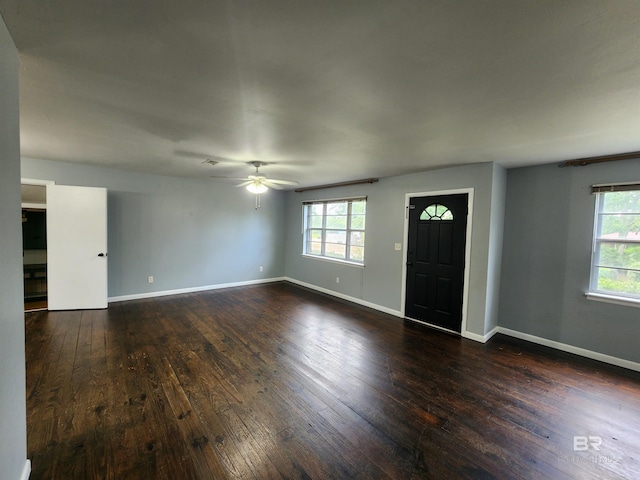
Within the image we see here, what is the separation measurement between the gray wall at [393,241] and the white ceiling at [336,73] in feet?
2.62

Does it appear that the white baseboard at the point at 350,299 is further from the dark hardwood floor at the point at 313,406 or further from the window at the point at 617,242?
the window at the point at 617,242

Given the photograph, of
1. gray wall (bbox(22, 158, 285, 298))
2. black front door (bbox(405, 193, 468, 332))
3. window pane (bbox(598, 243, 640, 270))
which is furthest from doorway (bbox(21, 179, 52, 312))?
window pane (bbox(598, 243, 640, 270))

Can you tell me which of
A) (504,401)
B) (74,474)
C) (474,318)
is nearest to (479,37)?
(504,401)

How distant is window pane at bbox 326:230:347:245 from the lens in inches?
223

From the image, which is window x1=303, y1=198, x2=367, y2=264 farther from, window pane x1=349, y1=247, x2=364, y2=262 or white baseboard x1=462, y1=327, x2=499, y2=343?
white baseboard x1=462, y1=327, x2=499, y2=343

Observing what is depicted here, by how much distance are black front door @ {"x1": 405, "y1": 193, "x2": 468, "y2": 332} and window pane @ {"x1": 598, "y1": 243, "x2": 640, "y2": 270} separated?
4.68 ft

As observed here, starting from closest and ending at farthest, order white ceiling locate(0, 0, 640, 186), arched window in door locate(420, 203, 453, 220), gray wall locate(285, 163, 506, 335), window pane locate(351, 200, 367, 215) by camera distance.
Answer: white ceiling locate(0, 0, 640, 186) → gray wall locate(285, 163, 506, 335) → arched window in door locate(420, 203, 453, 220) → window pane locate(351, 200, 367, 215)

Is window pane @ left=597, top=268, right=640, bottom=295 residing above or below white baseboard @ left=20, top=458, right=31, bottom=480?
above

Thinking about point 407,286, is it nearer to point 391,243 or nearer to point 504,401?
point 391,243

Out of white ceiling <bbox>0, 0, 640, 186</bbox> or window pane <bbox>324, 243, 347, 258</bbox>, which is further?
window pane <bbox>324, 243, 347, 258</bbox>

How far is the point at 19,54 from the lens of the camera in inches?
57.5

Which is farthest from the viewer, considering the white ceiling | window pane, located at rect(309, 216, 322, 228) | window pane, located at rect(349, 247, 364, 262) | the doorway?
window pane, located at rect(309, 216, 322, 228)

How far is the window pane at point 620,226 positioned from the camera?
2936 mm

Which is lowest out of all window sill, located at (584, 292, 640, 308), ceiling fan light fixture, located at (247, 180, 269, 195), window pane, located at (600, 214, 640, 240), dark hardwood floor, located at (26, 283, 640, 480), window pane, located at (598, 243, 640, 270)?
dark hardwood floor, located at (26, 283, 640, 480)
